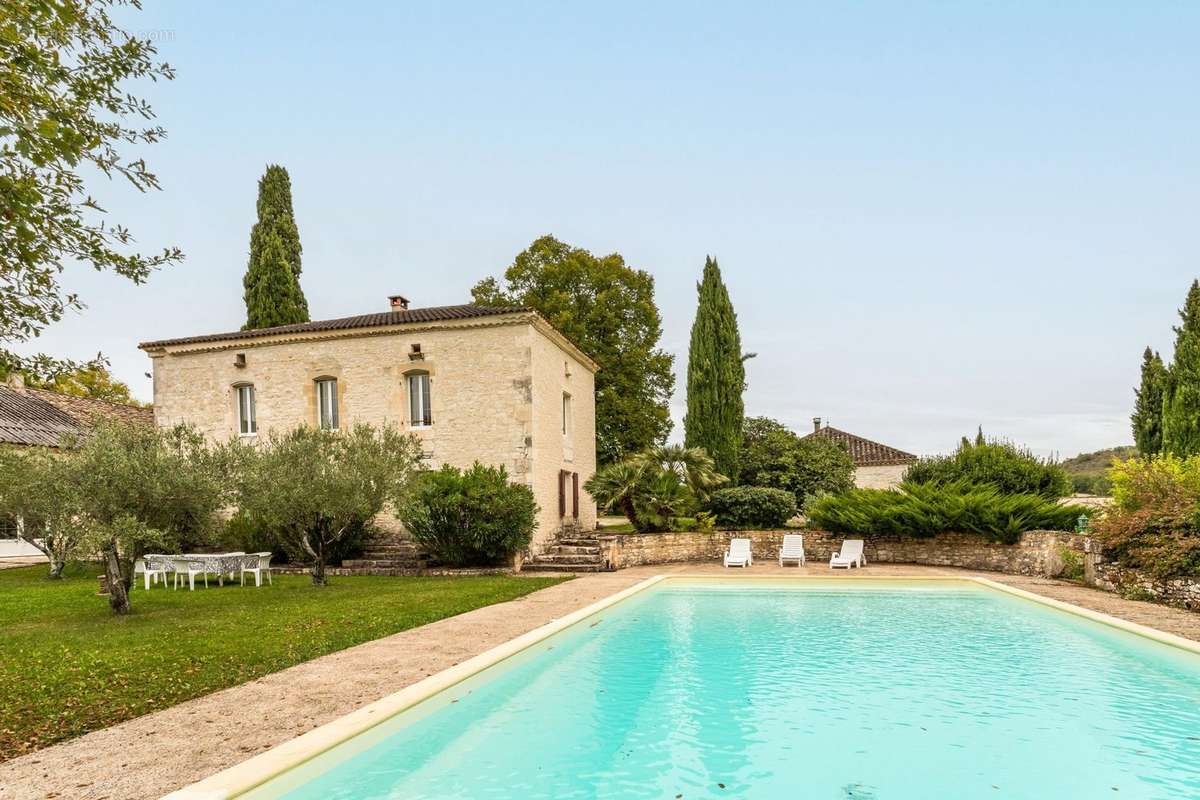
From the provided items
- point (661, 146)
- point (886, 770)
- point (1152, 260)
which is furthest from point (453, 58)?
point (1152, 260)

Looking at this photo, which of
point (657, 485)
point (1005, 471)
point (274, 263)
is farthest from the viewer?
point (274, 263)

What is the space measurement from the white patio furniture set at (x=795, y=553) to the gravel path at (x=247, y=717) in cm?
817

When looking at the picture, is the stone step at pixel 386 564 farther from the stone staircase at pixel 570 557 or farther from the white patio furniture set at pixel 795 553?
the white patio furniture set at pixel 795 553

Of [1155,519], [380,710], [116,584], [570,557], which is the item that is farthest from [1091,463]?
[380,710]

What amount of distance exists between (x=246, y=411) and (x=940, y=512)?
19664 mm

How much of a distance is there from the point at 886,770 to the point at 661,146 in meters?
15.2

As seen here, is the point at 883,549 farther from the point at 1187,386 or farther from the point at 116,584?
the point at 116,584

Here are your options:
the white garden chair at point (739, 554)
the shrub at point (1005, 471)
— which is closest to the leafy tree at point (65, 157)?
the white garden chair at point (739, 554)

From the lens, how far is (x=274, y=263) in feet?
110

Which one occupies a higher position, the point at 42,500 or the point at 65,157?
the point at 65,157

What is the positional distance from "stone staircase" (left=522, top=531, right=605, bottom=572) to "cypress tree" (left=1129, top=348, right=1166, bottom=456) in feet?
85.7

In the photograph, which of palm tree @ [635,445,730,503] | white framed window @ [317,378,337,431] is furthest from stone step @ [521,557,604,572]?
white framed window @ [317,378,337,431]

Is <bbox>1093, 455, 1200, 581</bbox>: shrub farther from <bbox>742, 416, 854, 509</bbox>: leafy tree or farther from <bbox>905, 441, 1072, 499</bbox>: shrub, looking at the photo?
<bbox>742, 416, 854, 509</bbox>: leafy tree

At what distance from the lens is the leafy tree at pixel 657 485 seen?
20641 mm
